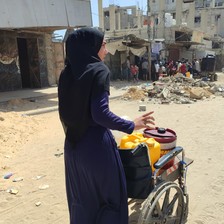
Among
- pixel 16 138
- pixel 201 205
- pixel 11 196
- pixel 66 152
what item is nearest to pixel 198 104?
pixel 16 138

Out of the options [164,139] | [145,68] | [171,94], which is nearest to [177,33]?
[145,68]

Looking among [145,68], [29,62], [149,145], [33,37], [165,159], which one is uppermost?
[33,37]

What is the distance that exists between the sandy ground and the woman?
122cm

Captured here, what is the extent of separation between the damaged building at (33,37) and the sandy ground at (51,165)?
3074mm

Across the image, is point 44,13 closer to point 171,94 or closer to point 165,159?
point 171,94

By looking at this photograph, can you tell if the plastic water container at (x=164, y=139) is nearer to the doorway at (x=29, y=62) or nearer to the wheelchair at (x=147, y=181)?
the wheelchair at (x=147, y=181)

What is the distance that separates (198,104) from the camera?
1157 cm

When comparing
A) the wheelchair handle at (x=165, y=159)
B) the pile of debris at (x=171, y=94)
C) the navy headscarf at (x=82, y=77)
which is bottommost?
the pile of debris at (x=171, y=94)

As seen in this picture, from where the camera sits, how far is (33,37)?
559 inches

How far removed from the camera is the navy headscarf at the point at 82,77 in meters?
1.80

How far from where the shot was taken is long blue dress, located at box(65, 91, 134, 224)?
75.3 inches

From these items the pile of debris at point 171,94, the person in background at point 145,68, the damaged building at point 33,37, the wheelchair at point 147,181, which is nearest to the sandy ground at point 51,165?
the wheelchair at point 147,181

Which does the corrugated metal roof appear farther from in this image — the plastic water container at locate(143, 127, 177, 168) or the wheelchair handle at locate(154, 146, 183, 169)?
the wheelchair handle at locate(154, 146, 183, 169)

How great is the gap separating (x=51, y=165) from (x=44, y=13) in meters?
6.89
